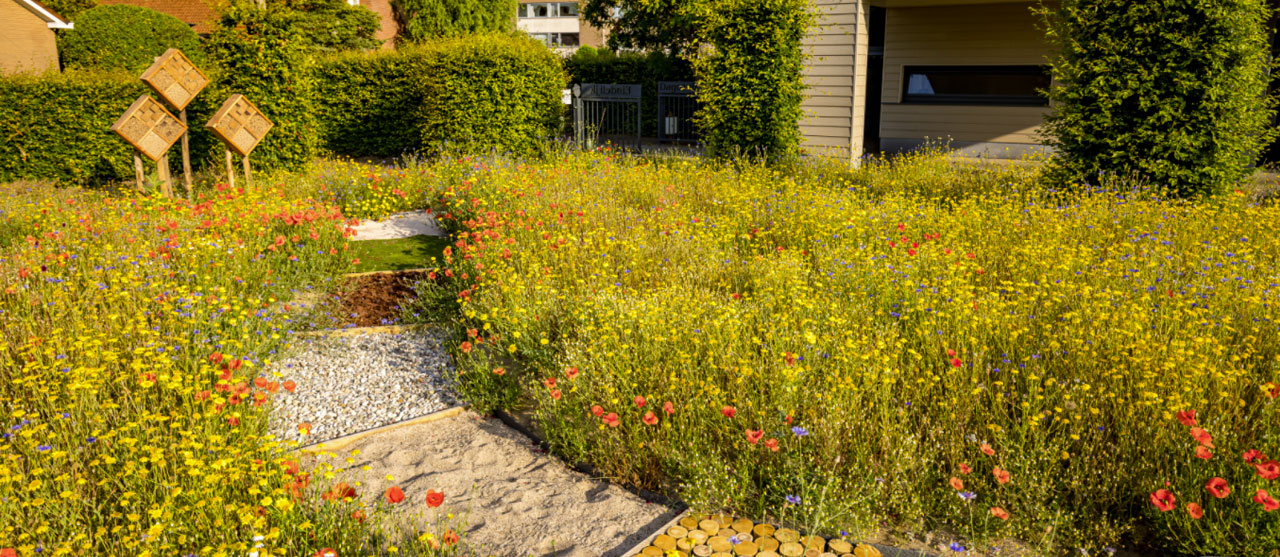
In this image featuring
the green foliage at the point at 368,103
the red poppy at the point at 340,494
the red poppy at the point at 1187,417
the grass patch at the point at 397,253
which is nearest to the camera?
the red poppy at the point at 1187,417

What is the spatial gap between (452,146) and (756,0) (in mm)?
5578

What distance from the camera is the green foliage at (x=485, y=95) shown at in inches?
551

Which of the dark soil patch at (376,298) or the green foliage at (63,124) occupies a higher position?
the green foliage at (63,124)

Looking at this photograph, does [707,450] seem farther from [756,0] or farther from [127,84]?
[127,84]

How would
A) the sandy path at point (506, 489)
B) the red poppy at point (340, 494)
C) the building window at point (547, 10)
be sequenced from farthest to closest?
the building window at point (547, 10) → the sandy path at point (506, 489) → the red poppy at point (340, 494)

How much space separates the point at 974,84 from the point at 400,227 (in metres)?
11.8

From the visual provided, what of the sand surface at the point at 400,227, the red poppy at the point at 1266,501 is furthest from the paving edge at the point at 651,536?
the sand surface at the point at 400,227

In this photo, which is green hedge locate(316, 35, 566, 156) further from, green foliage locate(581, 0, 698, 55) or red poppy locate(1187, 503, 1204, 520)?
red poppy locate(1187, 503, 1204, 520)

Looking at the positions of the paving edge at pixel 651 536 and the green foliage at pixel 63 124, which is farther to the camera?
the green foliage at pixel 63 124

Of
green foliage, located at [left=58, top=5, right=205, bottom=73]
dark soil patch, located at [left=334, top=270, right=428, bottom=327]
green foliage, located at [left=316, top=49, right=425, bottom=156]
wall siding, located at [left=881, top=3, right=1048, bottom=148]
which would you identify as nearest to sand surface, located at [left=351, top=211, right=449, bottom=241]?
dark soil patch, located at [left=334, top=270, right=428, bottom=327]

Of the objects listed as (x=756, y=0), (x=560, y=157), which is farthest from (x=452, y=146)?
(x=756, y=0)

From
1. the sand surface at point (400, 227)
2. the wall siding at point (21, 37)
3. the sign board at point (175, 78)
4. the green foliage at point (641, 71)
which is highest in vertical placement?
the wall siding at point (21, 37)

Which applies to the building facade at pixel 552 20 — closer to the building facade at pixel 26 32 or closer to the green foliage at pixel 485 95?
the building facade at pixel 26 32

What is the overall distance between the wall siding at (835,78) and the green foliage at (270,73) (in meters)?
7.66
